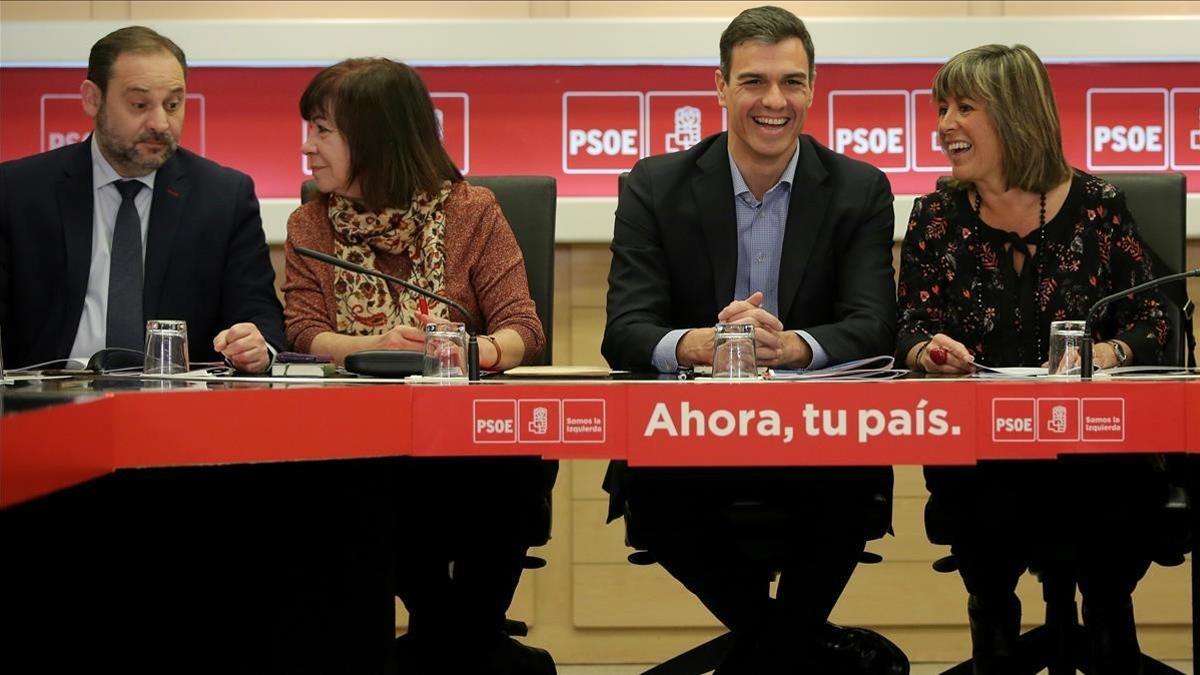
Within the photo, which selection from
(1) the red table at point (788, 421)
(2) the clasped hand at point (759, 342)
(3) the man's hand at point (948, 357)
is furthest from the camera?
(2) the clasped hand at point (759, 342)

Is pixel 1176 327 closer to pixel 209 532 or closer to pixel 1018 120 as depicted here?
pixel 1018 120

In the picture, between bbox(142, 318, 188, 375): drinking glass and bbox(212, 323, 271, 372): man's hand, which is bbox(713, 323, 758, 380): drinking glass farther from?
bbox(142, 318, 188, 375): drinking glass

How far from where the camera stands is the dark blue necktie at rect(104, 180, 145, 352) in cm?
259

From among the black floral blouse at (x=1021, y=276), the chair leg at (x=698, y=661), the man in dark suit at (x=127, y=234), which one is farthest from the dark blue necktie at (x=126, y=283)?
the black floral blouse at (x=1021, y=276)

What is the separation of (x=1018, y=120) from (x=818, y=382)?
1.21 metres

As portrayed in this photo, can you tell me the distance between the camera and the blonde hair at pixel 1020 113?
2.51 meters

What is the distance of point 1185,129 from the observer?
3.39 metres

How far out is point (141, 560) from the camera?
1638 mm

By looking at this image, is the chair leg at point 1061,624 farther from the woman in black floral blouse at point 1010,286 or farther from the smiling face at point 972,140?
the smiling face at point 972,140

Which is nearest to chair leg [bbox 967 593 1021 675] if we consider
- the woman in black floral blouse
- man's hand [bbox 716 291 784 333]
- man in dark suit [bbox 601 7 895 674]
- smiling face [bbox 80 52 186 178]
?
the woman in black floral blouse

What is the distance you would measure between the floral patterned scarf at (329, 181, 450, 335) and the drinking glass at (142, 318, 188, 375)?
0.60m

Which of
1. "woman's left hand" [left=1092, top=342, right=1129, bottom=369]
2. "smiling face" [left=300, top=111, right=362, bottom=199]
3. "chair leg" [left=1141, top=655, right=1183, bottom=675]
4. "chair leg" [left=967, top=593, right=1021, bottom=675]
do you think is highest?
"smiling face" [left=300, top=111, right=362, bottom=199]

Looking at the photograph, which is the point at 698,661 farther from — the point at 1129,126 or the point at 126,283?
the point at 1129,126

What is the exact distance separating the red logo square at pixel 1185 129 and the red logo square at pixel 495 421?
256cm
